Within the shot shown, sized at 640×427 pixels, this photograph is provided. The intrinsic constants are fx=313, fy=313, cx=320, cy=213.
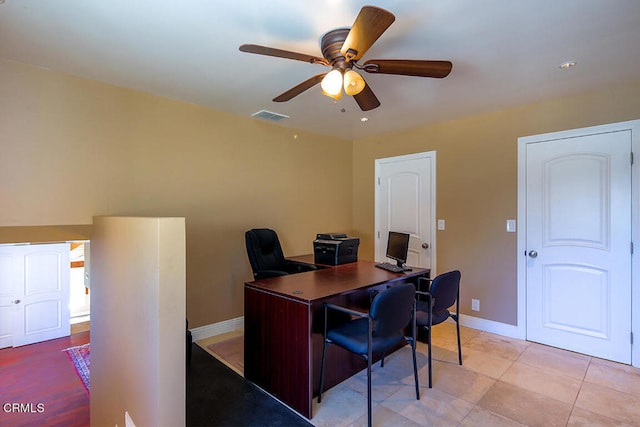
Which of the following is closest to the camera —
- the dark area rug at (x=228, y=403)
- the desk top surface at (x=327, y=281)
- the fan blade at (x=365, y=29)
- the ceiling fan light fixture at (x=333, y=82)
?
the fan blade at (x=365, y=29)

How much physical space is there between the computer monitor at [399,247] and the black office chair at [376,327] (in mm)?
799

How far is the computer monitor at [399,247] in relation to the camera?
295cm

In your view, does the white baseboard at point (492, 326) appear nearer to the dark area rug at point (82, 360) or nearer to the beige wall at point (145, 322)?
the beige wall at point (145, 322)

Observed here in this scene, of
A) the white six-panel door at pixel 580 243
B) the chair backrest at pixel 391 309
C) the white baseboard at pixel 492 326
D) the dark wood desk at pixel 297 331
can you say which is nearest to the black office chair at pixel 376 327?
the chair backrest at pixel 391 309

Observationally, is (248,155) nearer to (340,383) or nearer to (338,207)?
(338,207)

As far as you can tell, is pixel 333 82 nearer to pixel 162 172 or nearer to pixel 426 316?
pixel 426 316

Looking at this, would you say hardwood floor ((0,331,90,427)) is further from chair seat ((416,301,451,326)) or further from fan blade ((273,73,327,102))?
fan blade ((273,73,327,102))

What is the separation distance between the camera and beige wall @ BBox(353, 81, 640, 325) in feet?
10.2

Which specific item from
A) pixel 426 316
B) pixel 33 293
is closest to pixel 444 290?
pixel 426 316

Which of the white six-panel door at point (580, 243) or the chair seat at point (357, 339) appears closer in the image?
the chair seat at point (357, 339)

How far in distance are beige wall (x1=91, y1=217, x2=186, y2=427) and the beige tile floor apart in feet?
3.25

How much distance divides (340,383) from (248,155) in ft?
8.48

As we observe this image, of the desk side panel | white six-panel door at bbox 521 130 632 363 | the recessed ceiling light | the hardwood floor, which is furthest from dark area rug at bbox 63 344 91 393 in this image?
the recessed ceiling light

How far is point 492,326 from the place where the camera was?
3502 mm
